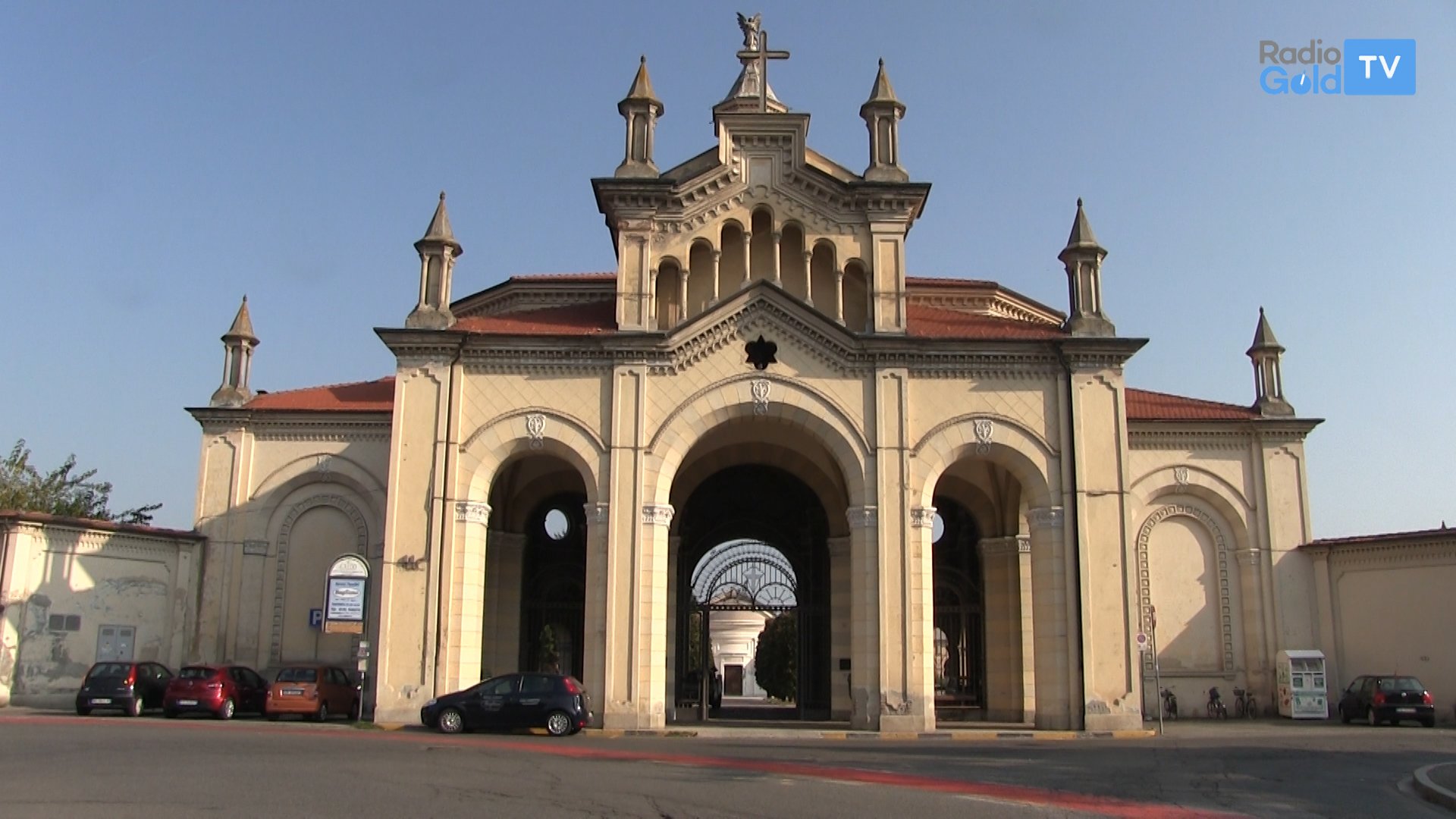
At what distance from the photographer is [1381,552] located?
112ft

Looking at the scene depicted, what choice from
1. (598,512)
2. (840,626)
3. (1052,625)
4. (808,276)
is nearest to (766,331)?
(808,276)

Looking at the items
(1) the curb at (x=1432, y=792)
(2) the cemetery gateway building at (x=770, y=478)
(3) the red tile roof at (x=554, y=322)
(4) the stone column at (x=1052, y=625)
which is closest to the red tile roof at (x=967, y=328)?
(2) the cemetery gateway building at (x=770, y=478)

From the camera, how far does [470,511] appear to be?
96.7 ft

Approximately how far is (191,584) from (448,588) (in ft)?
35.4

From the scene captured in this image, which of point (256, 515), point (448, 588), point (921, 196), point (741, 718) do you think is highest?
point (921, 196)

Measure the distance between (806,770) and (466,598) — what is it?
13371 mm

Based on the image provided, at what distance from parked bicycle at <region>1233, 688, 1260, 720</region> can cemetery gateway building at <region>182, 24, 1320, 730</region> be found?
50 cm

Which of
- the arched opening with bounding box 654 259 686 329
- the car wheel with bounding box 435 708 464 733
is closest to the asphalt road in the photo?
the car wheel with bounding box 435 708 464 733

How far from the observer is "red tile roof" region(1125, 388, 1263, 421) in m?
36.0

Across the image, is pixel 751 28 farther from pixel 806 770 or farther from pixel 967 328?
pixel 806 770

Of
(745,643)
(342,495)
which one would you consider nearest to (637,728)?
(342,495)

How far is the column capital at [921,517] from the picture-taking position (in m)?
29.4

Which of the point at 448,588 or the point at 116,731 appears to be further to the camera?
the point at 448,588

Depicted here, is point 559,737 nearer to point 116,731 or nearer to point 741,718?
point 116,731
